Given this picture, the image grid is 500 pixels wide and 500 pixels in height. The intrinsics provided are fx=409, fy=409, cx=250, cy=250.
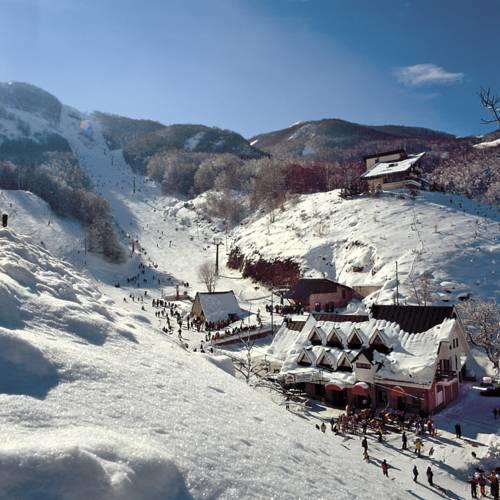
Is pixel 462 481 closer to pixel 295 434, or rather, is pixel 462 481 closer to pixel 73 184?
pixel 295 434

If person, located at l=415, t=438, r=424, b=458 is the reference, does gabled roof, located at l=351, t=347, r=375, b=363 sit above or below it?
above

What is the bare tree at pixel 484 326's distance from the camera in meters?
34.1

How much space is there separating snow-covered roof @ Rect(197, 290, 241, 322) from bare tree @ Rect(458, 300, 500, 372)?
2631 centimetres

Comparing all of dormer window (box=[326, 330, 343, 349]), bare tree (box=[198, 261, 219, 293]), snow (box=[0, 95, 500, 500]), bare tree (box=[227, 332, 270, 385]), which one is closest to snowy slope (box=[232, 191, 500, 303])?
bare tree (box=[198, 261, 219, 293])

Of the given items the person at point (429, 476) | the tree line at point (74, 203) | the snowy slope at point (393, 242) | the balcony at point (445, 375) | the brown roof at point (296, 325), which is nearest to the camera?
the person at point (429, 476)

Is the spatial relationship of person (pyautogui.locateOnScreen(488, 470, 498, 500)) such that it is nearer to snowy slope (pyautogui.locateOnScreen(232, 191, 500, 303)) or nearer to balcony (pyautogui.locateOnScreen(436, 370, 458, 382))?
balcony (pyautogui.locateOnScreen(436, 370, 458, 382))

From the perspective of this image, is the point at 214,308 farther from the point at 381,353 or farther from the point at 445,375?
the point at 445,375

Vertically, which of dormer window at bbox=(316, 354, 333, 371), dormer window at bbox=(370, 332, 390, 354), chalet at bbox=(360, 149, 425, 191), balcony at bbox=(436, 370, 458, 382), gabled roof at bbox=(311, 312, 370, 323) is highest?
chalet at bbox=(360, 149, 425, 191)

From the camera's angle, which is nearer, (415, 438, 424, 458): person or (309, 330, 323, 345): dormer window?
(415, 438, 424, 458): person

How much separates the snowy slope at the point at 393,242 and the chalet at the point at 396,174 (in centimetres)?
557

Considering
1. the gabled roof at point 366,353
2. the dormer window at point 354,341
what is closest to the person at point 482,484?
the gabled roof at point 366,353

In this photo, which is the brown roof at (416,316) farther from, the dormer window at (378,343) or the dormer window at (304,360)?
the dormer window at (304,360)

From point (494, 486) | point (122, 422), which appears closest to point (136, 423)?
point (122, 422)

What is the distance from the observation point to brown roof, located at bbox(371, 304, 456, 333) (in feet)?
101
